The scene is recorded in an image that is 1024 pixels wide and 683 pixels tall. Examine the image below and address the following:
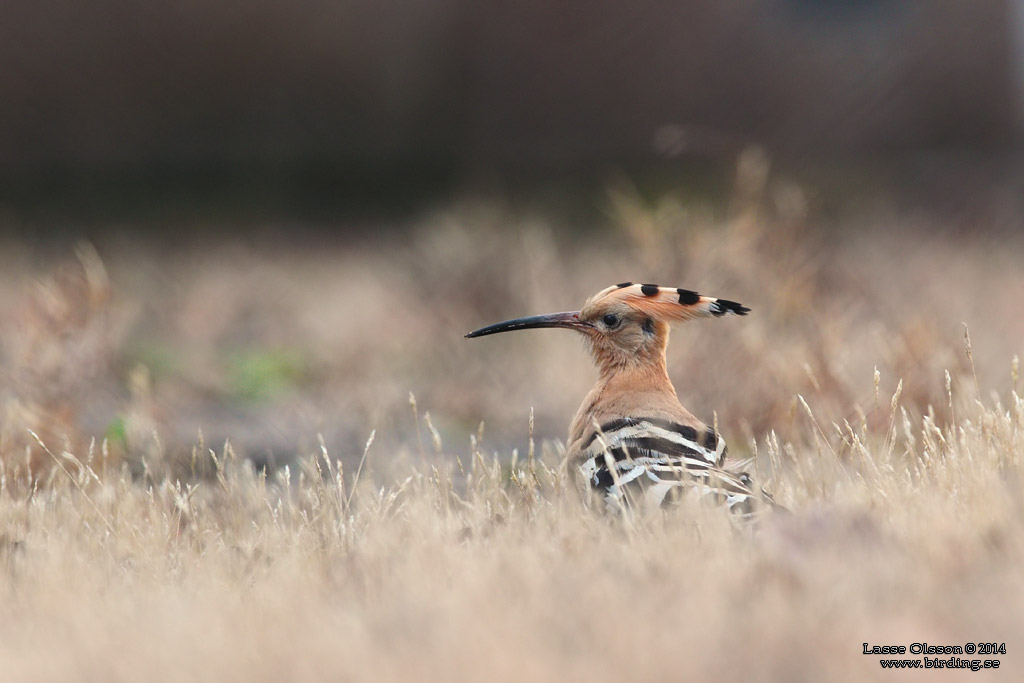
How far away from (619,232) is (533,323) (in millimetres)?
5994

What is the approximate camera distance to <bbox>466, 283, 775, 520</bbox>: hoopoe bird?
278 cm

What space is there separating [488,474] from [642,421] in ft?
1.43

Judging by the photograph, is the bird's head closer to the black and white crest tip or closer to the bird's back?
the black and white crest tip

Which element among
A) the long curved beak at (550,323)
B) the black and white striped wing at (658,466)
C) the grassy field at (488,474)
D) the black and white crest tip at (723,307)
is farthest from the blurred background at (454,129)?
the black and white striped wing at (658,466)

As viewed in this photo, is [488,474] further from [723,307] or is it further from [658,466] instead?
[723,307]

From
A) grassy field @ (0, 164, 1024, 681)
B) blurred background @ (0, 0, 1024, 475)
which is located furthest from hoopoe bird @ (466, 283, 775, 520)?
blurred background @ (0, 0, 1024, 475)

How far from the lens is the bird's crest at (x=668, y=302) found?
340 cm

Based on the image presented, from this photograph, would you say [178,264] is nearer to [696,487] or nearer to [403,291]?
[403,291]

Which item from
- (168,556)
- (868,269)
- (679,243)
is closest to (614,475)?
(168,556)

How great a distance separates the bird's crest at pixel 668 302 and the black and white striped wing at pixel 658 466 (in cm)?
36

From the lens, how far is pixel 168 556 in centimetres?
287

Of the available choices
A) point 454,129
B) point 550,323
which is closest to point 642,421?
point 550,323

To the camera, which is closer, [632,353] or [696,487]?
[696,487]

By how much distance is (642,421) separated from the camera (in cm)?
321
